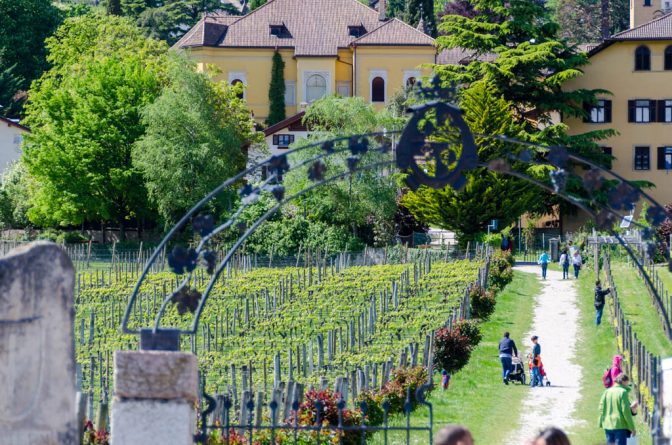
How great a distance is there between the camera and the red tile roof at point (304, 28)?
84875 millimetres

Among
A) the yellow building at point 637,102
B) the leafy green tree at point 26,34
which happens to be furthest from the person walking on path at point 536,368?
the leafy green tree at point 26,34

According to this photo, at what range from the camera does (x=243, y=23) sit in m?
87.1

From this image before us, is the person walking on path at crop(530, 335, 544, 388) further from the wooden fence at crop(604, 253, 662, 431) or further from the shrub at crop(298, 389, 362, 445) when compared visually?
the shrub at crop(298, 389, 362, 445)

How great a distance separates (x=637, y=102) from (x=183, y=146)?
69.3 ft

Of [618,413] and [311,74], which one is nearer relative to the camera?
[618,413]

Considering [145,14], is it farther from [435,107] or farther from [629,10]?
[435,107]

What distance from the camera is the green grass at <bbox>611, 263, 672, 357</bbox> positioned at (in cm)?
3591

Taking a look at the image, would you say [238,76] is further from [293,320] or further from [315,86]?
[293,320]

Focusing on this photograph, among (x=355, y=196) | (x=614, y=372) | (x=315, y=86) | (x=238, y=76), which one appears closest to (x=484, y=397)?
(x=614, y=372)

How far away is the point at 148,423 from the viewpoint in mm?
15602

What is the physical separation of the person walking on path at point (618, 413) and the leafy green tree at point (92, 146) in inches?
1879

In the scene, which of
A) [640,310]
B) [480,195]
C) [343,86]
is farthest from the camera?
[343,86]

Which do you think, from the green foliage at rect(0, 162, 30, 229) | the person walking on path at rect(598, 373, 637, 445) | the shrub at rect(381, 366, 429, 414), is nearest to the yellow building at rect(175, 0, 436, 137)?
the green foliage at rect(0, 162, 30, 229)

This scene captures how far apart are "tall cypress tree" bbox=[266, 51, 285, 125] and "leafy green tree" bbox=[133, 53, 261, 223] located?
1600cm
